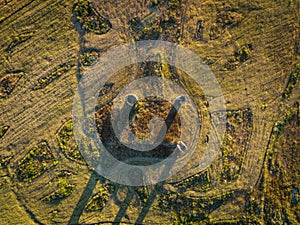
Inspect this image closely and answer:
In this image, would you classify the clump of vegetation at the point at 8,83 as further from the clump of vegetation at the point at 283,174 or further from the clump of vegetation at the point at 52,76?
the clump of vegetation at the point at 283,174

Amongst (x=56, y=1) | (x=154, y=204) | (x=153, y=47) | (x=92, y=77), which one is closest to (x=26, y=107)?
(x=92, y=77)

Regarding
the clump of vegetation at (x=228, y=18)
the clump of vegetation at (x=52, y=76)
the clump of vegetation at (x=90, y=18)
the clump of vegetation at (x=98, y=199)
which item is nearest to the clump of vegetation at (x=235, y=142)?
the clump of vegetation at (x=228, y=18)

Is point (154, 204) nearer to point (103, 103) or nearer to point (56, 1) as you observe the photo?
point (103, 103)

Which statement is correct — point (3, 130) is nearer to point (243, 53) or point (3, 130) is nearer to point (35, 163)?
point (35, 163)

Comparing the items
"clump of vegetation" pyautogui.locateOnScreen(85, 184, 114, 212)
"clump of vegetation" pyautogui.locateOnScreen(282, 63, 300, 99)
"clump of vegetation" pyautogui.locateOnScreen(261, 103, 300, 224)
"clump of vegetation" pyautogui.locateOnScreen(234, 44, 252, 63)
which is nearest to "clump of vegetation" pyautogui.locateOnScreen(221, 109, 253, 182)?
"clump of vegetation" pyautogui.locateOnScreen(261, 103, 300, 224)

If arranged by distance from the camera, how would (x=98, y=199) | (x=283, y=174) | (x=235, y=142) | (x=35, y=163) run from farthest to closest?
(x=283, y=174), (x=235, y=142), (x=98, y=199), (x=35, y=163)

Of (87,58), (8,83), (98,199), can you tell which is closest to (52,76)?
(87,58)
